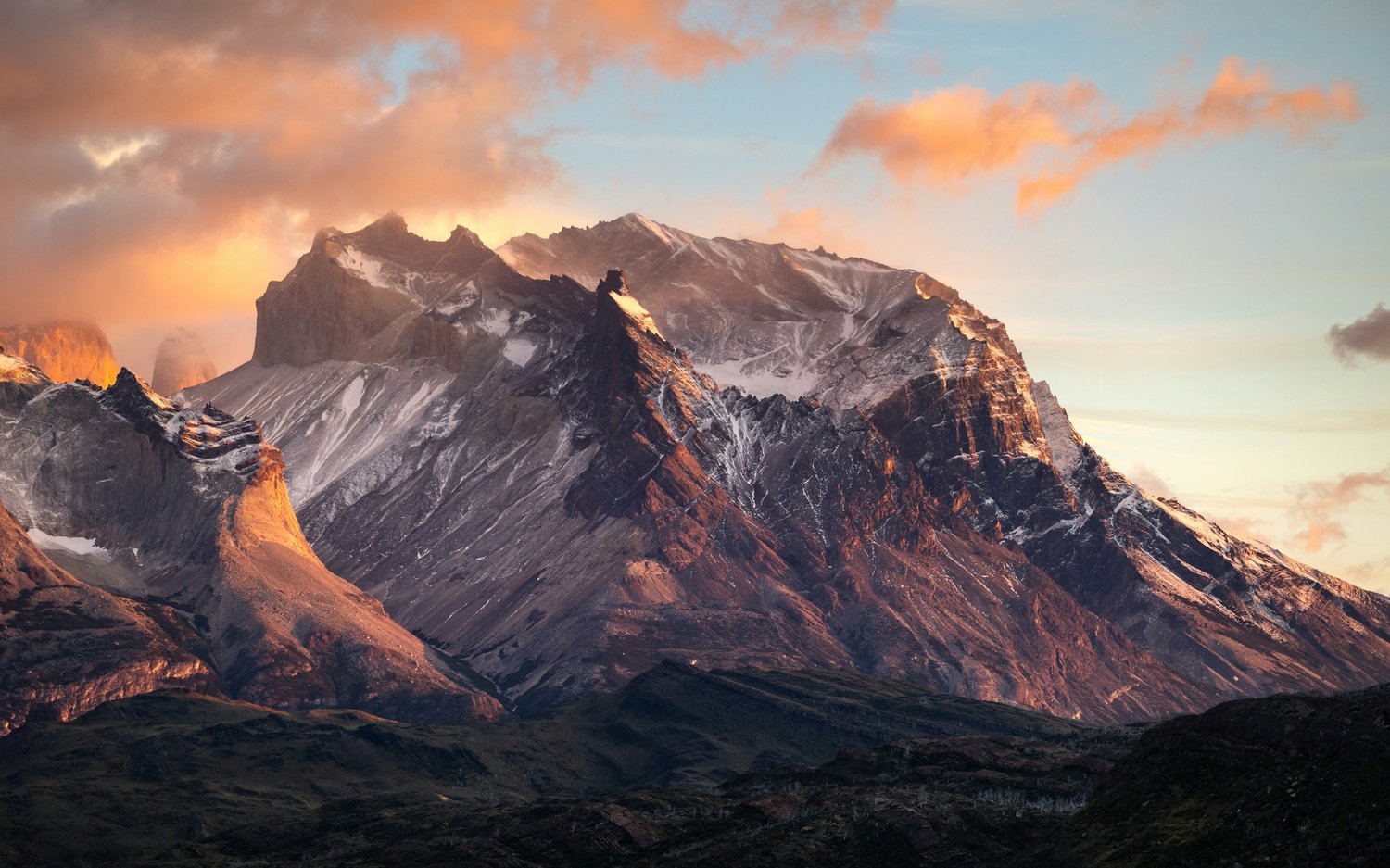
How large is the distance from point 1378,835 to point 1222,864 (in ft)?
63.8

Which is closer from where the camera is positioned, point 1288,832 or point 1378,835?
point 1378,835

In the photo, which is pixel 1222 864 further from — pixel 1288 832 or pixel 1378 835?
pixel 1378 835

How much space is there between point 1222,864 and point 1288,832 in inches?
272

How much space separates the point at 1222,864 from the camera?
196000 millimetres

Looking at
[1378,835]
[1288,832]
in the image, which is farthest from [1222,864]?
[1378,835]

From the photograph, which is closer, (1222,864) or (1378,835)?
(1378,835)

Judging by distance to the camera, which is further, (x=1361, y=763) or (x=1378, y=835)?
(x=1361, y=763)

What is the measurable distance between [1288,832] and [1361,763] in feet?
31.9

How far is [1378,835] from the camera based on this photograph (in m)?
180

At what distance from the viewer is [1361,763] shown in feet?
641

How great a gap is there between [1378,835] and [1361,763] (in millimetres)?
15995
